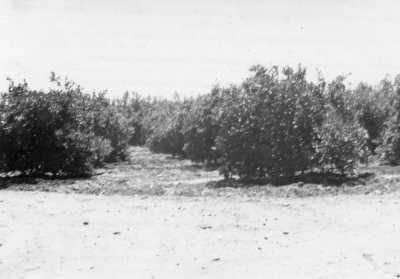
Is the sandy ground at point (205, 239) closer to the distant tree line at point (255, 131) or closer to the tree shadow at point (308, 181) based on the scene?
the tree shadow at point (308, 181)

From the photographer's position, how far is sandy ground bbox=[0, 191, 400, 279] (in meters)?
6.57

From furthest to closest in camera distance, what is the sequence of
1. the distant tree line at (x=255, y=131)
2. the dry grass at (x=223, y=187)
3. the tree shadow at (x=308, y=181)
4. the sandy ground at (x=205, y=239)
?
the distant tree line at (x=255, y=131) < the tree shadow at (x=308, y=181) < the dry grass at (x=223, y=187) < the sandy ground at (x=205, y=239)

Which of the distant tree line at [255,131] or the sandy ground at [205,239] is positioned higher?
the distant tree line at [255,131]

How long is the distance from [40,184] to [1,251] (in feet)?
29.4

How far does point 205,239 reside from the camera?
800 centimetres

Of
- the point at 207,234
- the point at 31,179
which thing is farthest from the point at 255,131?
the point at 207,234

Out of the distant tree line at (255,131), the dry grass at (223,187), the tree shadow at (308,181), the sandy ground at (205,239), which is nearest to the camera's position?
the sandy ground at (205,239)

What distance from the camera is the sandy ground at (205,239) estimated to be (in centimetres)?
657

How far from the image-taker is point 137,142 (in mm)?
64625

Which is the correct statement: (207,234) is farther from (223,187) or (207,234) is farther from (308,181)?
(308,181)

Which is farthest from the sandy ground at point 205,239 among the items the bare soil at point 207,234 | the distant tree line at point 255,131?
the distant tree line at point 255,131

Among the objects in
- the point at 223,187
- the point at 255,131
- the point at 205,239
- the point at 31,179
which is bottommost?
the point at 31,179

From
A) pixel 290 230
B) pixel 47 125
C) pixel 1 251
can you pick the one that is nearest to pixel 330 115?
pixel 290 230

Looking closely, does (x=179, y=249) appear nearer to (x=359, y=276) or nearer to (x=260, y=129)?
(x=359, y=276)
